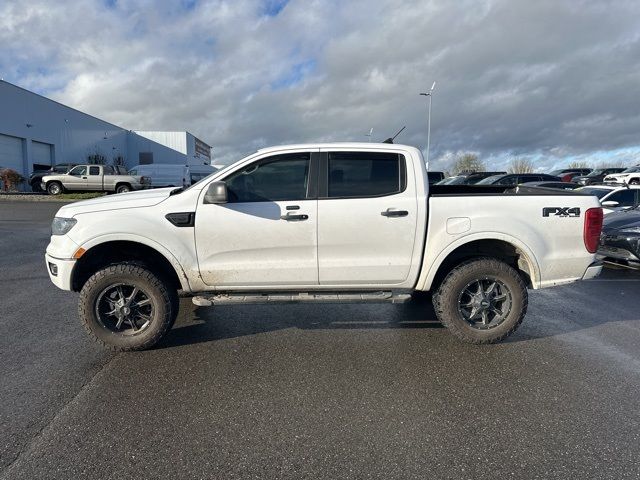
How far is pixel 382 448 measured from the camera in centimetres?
245

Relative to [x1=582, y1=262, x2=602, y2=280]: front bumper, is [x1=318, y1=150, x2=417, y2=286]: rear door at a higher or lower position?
higher

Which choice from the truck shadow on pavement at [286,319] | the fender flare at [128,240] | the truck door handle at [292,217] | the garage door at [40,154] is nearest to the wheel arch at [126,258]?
the fender flare at [128,240]

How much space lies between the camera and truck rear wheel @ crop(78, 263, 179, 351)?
3.67 meters

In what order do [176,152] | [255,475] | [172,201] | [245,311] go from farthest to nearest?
[176,152]
[245,311]
[172,201]
[255,475]

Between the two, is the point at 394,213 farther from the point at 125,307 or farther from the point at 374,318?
the point at 125,307

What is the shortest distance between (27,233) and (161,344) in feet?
31.1

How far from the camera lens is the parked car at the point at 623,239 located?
6934mm

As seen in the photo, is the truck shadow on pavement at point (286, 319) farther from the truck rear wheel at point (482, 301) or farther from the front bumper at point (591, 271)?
the front bumper at point (591, 271)

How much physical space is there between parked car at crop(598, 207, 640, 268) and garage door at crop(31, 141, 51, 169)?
35564mm

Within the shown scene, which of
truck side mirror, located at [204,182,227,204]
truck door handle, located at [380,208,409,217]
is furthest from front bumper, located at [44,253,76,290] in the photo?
truck door handle, located at [380,208,409,217]

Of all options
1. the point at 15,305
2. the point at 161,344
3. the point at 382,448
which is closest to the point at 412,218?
the point at 382,448

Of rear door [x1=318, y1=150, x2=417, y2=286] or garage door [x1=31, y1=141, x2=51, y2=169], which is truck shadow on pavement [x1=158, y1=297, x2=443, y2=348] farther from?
garage door [x1=31, y1=141, x2=51, y2=169]

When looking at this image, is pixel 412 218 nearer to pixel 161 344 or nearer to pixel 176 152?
pixel 161 344

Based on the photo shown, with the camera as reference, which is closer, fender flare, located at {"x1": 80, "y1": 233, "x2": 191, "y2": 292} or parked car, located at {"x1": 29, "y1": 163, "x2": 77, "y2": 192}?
fender flare, located at {"x1": 80, "y1": 233, "x2": 191, "y2": 292}
